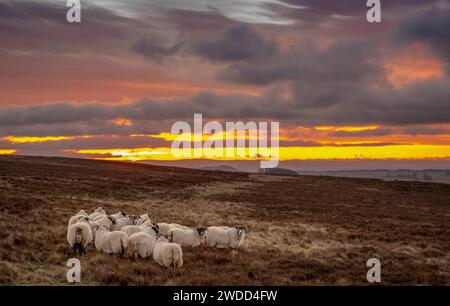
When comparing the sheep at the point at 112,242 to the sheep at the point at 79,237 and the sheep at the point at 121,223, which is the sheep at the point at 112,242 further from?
the sheep at the point at 121,223

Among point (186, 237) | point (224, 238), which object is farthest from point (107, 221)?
point (224, 238)

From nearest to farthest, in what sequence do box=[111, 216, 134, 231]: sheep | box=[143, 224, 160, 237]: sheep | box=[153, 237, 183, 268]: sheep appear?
box=[153, 237, 183, 268]: sheep → box=[143, 224, 160, 237]: sheep → box=[111, 216, 134, 231]: sheep

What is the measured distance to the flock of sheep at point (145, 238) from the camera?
47.2ft

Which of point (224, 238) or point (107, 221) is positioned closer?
point (224, 238)

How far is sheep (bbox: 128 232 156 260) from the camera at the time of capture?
1493cm

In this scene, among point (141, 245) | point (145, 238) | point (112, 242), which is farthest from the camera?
point (112, 242)

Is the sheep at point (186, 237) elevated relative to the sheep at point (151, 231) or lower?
lower

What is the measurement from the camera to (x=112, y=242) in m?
15.4

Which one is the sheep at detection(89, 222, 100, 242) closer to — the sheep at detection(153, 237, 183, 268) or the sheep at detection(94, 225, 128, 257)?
the sheep at detection(94, 225, 128, 257)

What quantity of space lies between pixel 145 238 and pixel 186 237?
3213 millimetres

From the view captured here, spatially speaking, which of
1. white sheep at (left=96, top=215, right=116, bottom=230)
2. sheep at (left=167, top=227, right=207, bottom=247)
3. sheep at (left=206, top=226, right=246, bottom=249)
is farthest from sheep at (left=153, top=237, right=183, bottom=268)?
white sheep at (left=96, top=215, right=116, bottom=230)

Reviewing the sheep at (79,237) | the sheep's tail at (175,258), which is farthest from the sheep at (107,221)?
the sheep's tail at (175,258)

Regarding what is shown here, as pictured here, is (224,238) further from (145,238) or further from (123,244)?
(123,244)

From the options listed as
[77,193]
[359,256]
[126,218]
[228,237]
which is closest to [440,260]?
[359,256]
